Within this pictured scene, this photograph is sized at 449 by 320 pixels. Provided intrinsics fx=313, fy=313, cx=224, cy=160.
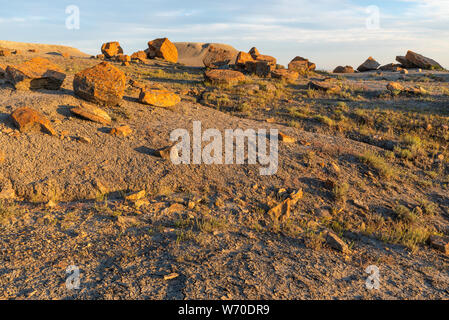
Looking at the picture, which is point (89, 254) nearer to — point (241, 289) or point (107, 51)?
point (241, 289)

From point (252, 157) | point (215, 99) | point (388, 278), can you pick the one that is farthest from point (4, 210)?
point (215, 99)

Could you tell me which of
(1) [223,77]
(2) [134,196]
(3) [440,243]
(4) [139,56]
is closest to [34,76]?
(2) [134,196]

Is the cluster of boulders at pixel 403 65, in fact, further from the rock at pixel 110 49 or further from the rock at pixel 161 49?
the rock at pixel 110 49

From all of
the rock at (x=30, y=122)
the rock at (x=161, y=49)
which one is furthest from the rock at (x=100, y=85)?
the rock at (x=161, y=49)

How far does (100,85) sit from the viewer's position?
29.9 feet

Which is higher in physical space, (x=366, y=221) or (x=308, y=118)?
(x=308, y=118)

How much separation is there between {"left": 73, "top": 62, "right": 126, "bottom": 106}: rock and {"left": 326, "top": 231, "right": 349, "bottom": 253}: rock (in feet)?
23.4

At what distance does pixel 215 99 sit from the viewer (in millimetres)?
13266

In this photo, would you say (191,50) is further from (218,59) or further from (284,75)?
(284,75)

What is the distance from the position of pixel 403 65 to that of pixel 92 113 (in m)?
27.2

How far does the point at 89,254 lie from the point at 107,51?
2526cm

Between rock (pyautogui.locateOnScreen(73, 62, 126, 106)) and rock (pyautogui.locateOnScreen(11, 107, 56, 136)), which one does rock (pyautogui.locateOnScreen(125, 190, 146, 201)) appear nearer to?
rock (pyautogui.locateOnScreen(11, 107, 56, 136))

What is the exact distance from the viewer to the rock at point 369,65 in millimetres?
27219

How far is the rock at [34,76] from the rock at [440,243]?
1071 cm
